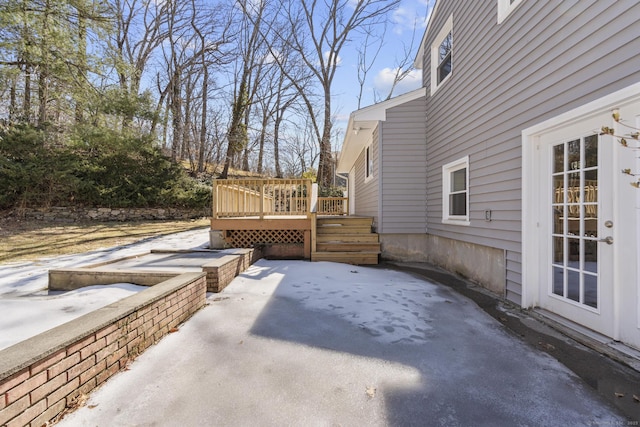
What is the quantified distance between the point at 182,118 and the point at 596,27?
20.2 meters

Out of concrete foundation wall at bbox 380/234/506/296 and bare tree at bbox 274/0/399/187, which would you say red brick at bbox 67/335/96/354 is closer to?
concrete foundation wall at bbox 380/234/506/296

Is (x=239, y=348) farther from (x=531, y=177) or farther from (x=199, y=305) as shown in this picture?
(x=531, y=177)

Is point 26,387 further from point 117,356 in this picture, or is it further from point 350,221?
point 350,221

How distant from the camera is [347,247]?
6.79m

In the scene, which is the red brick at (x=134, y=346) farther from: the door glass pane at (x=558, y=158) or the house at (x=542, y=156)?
the door glass pane at (x=558, y=158)

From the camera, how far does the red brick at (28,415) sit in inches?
54.5

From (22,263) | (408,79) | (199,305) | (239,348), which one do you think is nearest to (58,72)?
(22,263)

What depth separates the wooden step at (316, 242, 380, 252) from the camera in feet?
22.2

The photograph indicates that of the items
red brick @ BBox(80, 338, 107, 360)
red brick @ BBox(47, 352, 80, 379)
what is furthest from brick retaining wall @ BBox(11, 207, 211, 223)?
red brick @ BBox(47, 352, 80, 379)

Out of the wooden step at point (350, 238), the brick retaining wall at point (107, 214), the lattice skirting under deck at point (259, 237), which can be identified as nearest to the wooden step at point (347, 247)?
the wooden step at point (350, 238)

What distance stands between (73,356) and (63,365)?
0.07 metres

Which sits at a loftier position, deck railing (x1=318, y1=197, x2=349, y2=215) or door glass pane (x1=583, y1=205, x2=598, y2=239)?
deck railing (x1=318, y1=197, x2=349, y2=215)

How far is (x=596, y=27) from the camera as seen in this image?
2717 millimetres

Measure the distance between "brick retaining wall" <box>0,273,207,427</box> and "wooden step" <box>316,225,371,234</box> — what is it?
4.61m
